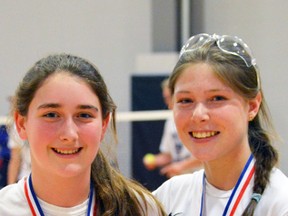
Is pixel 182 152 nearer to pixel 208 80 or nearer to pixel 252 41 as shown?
pixel 252 41

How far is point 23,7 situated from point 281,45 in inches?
156

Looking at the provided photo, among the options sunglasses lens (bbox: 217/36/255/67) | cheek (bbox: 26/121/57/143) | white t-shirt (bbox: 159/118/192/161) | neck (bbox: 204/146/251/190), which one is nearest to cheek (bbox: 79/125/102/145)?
cheek (bbox: 26/121/57/143)

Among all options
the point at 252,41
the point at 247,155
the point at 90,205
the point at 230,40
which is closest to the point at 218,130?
the point at 247,155

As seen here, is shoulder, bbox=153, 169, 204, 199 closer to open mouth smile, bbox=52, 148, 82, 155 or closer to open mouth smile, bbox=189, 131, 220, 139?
open mouth smile, bbox=189, 131, 220, 139

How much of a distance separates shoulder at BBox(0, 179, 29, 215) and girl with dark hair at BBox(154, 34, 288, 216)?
0.65 m

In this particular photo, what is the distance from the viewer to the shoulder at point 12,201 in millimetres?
2396

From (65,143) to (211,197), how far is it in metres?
0.65

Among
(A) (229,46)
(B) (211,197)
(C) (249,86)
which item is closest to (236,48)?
(A) (229,46)

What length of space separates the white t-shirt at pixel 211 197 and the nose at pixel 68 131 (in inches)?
24.2

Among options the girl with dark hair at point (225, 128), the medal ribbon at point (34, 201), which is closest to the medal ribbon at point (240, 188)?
the girl with dark hair at point (225, 128)

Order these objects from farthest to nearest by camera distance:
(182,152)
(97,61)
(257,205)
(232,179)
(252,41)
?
(97,61) < (252,41) < (182,152) < (232,179) < (257,205)

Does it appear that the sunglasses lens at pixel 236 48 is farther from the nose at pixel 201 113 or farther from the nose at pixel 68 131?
the nose at pixel 68 131

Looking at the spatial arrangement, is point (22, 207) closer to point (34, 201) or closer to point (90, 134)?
point (34, 201)

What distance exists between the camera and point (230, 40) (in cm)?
260
